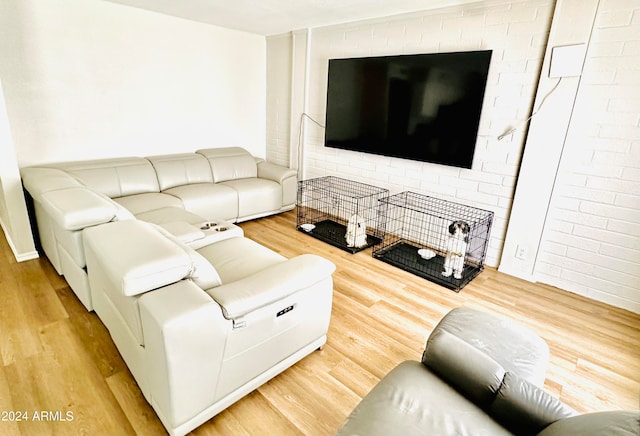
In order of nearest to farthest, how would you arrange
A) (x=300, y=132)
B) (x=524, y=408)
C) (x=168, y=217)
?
(x=524, y=408) → (x=168, y=217) → (x=300, y=132)

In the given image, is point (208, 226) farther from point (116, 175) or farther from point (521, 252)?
point (521, 252)

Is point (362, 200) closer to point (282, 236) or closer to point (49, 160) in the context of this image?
point (282, 236)

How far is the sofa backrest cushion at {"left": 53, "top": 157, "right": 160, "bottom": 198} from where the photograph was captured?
3.10 meters

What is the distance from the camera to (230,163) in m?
4.16

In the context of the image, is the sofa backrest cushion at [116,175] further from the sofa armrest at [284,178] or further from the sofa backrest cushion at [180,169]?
the sofa armrest at [284,178]

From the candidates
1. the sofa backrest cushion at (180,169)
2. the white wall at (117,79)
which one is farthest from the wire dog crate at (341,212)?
the white wall at (117,79)

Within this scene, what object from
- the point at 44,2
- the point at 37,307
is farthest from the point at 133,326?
the point at 44,2

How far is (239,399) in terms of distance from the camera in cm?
162

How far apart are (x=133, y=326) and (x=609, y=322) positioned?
293 cm

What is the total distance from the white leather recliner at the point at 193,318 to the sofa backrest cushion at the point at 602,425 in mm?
1037

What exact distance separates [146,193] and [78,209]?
63.0 inches

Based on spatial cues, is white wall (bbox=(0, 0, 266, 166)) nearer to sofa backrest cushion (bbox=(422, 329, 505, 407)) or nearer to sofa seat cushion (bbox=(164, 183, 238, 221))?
sofa seat cushion (bbox=(164, 183, 238, 221))

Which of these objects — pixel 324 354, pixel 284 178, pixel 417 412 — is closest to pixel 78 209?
pixel 324 354

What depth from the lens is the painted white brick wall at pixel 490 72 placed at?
104 inches
